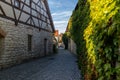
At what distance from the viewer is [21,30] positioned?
13.8 metres

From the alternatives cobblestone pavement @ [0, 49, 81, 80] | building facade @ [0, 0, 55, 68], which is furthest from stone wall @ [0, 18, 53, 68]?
cobblestone pavement @ [0, 49, 81, 80]

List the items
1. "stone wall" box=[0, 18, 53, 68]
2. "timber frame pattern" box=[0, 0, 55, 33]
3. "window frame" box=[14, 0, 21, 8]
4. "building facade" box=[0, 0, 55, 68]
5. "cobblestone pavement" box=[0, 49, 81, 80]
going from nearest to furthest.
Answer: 1. "cobblestone pavement" box=[0, 49, 81, 80]
2. "stone wall" box=[0, 18, 53, 68]
3. "building facade" box=[0, 0, 55, 68]
4. "timber frame pattern" box=[0, 0, 55, 33]
5. "window frame" box=[14, 0, 21, 8]

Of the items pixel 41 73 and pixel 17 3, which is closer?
pixel 41 73

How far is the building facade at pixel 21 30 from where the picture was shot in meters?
11.2

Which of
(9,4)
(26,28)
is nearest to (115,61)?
(9,4)

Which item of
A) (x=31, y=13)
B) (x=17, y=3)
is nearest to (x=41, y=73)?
(x=17, y=3)

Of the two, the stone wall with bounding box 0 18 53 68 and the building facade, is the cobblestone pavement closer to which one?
the stone wall with bounding box 0 18 53 68

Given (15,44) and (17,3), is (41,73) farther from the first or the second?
(17,3)

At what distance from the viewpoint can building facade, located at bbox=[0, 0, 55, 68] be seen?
36.8 ft

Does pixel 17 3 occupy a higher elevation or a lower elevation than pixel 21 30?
higher

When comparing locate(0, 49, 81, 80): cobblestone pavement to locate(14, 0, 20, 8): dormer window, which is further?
locate(14, 0, 20, 8): dormer window

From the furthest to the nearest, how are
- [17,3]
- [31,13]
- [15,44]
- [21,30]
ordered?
1. [31,13]
2. [21,30]
3. [17,3]
4. [15,44]

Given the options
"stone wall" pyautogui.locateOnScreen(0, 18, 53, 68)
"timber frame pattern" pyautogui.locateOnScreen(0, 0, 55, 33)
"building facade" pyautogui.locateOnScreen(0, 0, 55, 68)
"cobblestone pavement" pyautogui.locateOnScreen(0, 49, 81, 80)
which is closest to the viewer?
"cobblestone pavement" pyautogui.locateOnScreen(0, 49, 81, 80)

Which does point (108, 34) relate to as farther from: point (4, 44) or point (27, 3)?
point (27, 3)
